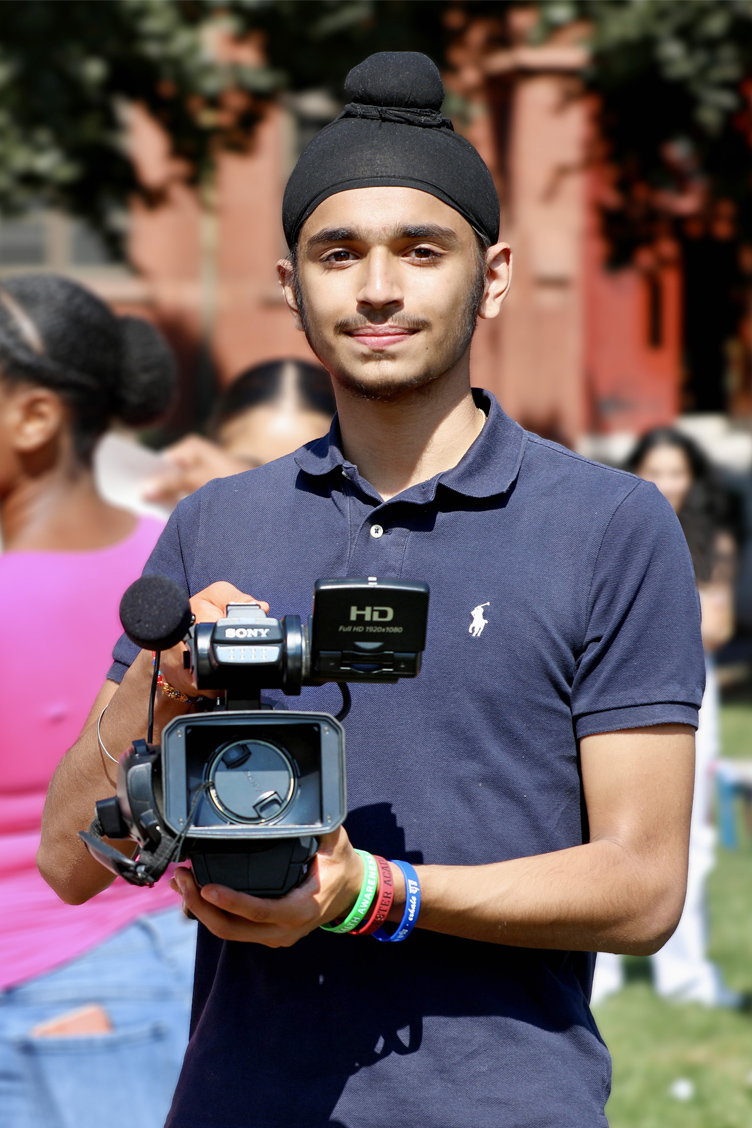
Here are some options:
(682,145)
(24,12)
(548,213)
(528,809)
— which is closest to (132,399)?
(528,809)

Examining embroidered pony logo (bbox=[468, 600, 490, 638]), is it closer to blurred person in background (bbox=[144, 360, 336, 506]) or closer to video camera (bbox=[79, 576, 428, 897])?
video camera (bbox=[79, 576, 428, 897])

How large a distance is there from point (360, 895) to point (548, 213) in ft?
55.4

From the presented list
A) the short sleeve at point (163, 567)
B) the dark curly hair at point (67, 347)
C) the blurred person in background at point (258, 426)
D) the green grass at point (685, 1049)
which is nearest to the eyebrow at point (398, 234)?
the short sleeve at point (163, 567)

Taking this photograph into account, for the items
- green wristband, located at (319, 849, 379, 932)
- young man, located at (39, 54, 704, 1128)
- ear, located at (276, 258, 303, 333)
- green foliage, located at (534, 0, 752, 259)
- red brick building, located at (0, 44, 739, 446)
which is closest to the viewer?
green wristband, located at (319, 849, 379, 932)

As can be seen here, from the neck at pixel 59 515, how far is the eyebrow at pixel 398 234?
121 cm

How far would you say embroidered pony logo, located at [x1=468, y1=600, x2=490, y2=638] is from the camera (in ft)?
6.19

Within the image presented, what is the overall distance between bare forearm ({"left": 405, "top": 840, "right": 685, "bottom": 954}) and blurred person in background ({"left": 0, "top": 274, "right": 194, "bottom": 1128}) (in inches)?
44.6

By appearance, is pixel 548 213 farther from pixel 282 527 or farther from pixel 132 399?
pixel 282 527

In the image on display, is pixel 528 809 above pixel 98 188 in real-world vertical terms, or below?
below

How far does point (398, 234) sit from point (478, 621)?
1.90ft

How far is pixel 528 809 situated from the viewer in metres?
1.89

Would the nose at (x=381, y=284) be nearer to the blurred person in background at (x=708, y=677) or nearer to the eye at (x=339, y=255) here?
the eye at (x=339, y=255)

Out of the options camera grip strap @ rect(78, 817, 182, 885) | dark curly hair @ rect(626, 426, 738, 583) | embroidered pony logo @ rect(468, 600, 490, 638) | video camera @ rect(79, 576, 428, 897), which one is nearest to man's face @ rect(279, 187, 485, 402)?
embroidered pony logo @ rect(468, 600, 490, 638)

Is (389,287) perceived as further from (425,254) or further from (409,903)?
(409,903)
